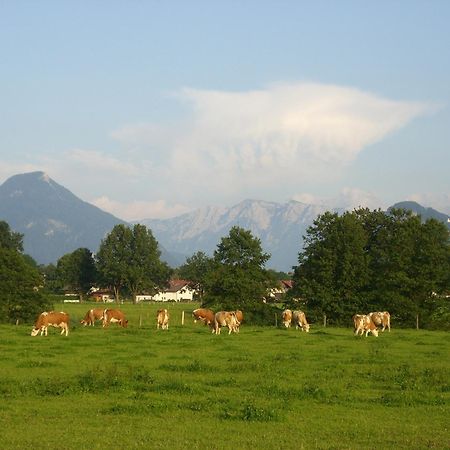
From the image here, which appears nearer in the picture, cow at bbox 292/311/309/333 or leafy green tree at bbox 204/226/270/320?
cow at bbox 292/311/309/333

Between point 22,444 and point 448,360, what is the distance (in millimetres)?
19831

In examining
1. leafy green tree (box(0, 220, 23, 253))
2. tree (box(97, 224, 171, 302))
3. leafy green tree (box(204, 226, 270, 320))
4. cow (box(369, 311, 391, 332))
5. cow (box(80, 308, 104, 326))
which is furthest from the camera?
leafy green tree (box(0, 220, 23, 253))

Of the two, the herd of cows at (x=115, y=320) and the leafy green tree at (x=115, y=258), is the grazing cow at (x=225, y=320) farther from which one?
the leafy green tree at (x=115, y=258)

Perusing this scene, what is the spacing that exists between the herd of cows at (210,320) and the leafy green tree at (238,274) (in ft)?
29.2

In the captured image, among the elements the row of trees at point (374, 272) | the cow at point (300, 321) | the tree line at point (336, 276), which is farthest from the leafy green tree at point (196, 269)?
the cow at point (300, 321)

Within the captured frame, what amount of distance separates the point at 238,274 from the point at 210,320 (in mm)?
13986

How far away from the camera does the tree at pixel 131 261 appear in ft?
407

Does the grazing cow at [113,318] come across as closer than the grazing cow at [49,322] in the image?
No

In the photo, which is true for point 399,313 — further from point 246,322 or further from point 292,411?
point 292,411

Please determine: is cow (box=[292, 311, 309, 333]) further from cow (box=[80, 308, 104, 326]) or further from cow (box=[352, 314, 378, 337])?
cow (box=[80, 308, 104, 326])

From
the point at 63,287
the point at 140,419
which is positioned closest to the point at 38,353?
the point at 140,419

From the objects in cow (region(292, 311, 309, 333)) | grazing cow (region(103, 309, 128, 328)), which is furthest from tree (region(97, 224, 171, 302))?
cow (region(292, 311, 309, 333))

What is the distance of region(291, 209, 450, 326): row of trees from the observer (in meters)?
55.7

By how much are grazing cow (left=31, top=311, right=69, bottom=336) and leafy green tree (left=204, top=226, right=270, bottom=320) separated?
2365cm
